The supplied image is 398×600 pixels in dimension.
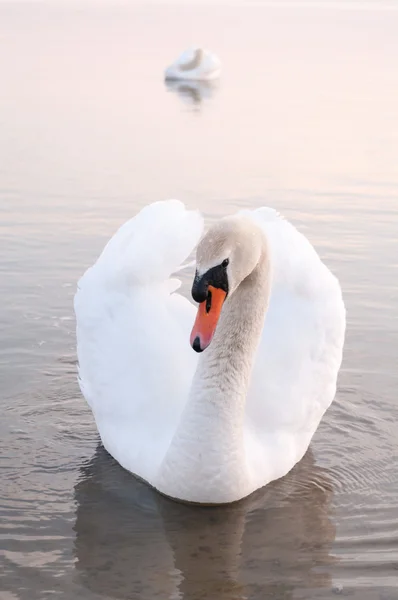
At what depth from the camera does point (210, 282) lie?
183 inches

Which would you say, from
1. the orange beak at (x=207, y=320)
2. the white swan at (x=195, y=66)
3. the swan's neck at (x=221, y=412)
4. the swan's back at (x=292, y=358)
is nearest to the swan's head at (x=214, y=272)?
the orange beak at (x=207, y=320)

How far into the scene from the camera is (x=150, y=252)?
6016mm

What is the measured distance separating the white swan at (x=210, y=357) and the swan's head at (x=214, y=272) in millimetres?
13

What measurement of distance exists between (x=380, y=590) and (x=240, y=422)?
3.55 ft

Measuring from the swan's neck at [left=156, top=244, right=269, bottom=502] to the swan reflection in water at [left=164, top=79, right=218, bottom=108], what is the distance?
46.4ft

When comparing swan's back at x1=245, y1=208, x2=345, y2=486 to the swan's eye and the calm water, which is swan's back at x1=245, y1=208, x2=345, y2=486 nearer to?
the calm water

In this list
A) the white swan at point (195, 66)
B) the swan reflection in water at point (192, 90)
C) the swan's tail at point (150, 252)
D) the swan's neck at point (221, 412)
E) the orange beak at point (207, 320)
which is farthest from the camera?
the white swan at point (195, 66)

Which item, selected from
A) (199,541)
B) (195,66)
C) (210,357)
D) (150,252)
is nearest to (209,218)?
(150,252)

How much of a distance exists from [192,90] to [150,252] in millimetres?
16461

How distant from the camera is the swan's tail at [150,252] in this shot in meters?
6.01

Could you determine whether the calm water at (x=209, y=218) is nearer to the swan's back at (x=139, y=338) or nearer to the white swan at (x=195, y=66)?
the swan's back at (x=139, y=338)

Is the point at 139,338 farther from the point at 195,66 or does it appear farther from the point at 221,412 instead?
the point at 195,66

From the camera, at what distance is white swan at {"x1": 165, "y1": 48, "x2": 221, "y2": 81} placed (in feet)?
75.3

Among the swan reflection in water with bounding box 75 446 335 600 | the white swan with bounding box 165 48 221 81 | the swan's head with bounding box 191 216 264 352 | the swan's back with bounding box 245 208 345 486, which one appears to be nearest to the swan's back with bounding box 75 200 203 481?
the swan reflection in water with bounding box 75 446 335 600
